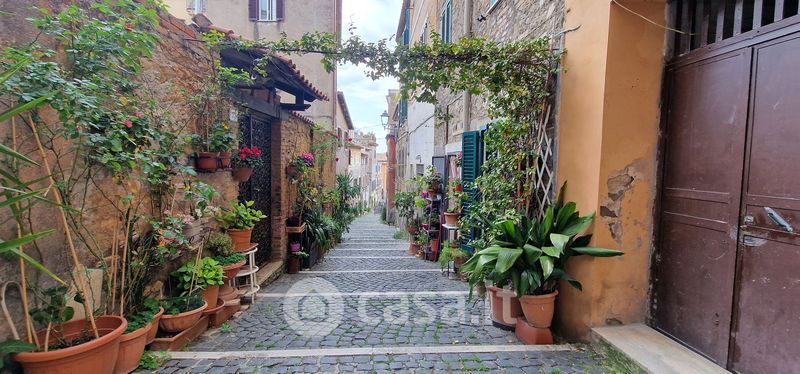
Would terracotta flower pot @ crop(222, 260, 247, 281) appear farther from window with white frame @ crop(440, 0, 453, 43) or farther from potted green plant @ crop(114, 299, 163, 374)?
window with white frame @ crop(440, 0, 453, 43)

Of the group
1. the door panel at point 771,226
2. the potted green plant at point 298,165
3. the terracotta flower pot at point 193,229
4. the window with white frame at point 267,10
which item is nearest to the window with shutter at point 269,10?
the window with white frame at point 267,10

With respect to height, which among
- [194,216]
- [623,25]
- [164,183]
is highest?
[623,25]

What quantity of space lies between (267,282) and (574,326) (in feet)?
12.5

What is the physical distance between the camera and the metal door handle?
1.89m

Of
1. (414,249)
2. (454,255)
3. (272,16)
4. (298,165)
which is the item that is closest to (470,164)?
(454,255)

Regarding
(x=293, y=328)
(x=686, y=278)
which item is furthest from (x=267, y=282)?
(x=686, y=278)

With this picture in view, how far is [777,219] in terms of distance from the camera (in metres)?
1.93

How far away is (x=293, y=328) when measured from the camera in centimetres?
337

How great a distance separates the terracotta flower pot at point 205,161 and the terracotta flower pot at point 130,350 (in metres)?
1.54

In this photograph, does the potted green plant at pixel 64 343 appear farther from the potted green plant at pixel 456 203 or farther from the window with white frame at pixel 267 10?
the window with white frame at pixel 267 10

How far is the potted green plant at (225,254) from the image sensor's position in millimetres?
3656

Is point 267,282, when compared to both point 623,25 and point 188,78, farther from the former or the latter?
point 623,25

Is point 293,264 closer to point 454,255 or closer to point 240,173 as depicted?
point 240,173

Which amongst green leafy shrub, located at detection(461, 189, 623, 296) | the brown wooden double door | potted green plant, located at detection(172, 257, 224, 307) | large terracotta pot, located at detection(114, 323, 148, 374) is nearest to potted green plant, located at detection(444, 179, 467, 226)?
green leafy shrub, located at detection(461, 189, 623, 296)
